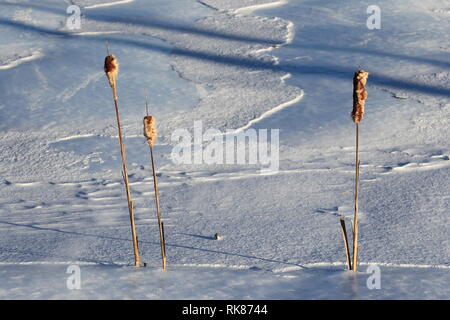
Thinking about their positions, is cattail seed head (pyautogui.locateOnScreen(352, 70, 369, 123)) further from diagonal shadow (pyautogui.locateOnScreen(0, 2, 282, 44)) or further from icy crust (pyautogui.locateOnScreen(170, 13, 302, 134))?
diagonal shadow (pyautogui.locateOnScreen(0, 2, 282, 44))

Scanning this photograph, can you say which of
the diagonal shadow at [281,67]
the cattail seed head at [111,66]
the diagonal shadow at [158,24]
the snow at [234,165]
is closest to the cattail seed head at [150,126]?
the cattail seed head at [111,66]

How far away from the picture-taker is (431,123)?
283cm

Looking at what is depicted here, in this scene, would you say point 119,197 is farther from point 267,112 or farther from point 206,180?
point 267,112

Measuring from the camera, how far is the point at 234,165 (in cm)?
258

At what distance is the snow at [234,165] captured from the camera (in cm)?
180

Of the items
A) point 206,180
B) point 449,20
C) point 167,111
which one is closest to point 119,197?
point 206,180

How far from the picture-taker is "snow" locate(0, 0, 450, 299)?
5.91 feet

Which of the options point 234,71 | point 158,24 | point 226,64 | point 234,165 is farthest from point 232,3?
point 234,165

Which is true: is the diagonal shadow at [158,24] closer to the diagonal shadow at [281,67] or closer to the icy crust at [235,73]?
the icy crust at [235,73]

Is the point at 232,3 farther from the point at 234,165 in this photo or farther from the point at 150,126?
the point at 150,126

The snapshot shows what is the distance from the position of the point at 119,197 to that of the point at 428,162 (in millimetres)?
1129

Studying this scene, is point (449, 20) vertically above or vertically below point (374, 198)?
above

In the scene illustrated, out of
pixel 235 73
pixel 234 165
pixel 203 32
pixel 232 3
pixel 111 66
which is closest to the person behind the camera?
pixel 111 66

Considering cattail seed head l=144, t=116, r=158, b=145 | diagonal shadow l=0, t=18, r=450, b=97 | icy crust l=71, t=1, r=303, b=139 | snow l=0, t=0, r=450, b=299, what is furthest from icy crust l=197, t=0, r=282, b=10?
cattail seed head l=144, t=116, r=158, b=145
